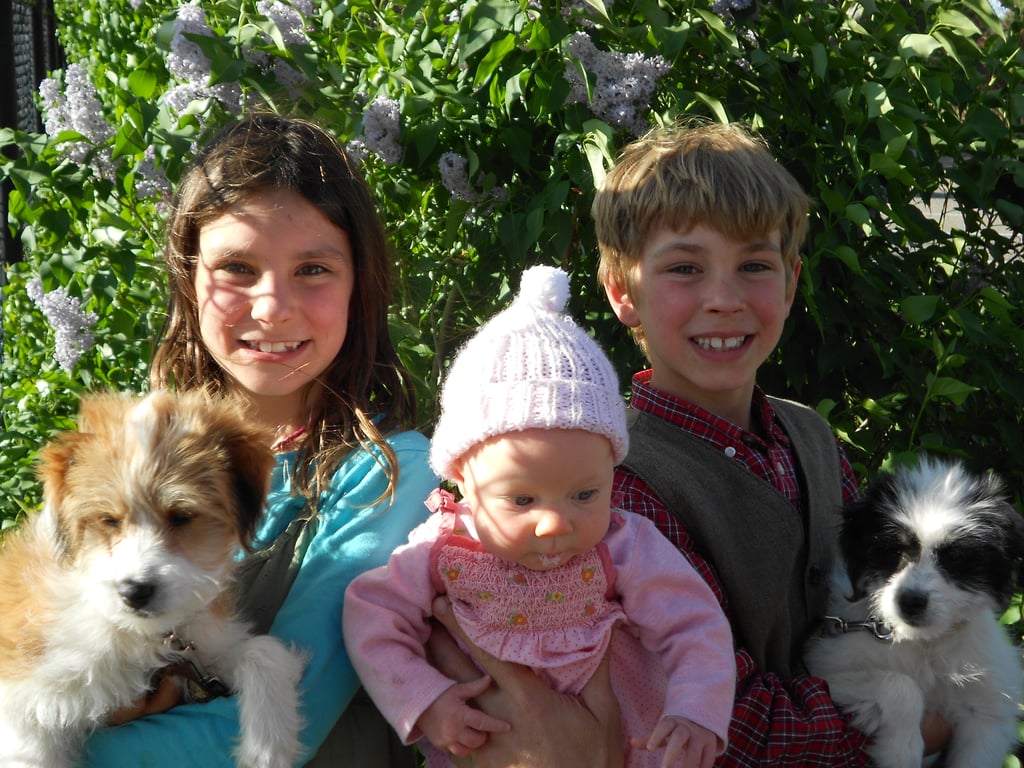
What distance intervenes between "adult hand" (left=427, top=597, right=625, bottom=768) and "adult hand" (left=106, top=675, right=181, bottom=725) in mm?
537

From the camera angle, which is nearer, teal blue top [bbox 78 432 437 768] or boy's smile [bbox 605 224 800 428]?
teal blue top [bbox 78 432 437 768]

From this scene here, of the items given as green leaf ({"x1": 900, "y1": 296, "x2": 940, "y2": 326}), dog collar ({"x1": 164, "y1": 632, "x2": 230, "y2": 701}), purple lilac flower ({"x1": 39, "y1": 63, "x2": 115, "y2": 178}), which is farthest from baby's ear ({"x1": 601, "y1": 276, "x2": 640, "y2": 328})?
purple lilac flower ({"x1": 39, "y1": 63, "x2": 115, "y2": 178})

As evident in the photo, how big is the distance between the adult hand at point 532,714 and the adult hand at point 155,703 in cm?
54

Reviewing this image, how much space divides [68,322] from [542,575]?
1.91m

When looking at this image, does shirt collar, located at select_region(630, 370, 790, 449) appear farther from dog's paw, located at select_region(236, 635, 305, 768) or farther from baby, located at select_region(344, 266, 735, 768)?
dog's paw, located at select_region(236, 635, 305, 768)

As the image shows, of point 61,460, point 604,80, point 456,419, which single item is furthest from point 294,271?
point 604,80

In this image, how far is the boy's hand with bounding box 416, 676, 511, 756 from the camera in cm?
236

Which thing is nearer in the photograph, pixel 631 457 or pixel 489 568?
pixel 489 568

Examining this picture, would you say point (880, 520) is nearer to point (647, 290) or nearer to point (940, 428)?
point (647, 290)

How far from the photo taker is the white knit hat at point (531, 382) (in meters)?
2.32

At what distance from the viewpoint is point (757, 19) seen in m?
3.49

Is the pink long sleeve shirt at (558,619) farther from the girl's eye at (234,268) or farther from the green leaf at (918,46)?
the green leaf at (918,46)

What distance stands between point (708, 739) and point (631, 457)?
71 cm

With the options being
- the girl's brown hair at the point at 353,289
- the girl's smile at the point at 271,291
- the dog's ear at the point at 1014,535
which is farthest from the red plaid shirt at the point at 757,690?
the girl's smile at the point at 271,291
